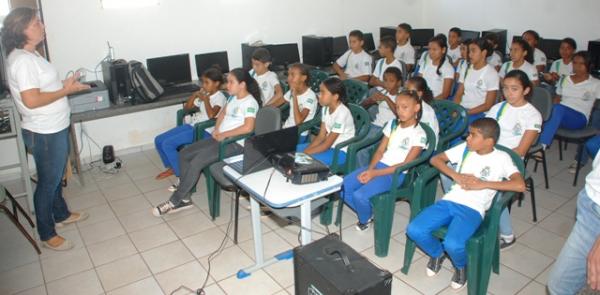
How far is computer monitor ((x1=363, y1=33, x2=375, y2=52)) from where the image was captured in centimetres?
672

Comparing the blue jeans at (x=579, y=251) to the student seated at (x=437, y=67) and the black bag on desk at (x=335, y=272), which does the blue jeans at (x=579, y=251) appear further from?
the student seated at (x=437, y=67)

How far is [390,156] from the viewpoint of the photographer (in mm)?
3191

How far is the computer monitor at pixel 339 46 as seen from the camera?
20.1ft

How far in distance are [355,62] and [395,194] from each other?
2.86 metres

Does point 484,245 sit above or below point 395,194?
below

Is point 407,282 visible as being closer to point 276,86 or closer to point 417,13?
point 276,86

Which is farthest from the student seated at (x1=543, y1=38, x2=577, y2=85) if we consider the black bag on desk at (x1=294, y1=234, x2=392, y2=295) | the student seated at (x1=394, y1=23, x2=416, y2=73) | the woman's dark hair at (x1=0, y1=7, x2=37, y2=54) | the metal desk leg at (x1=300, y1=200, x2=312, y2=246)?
the woman's dark hair at (x1=0, y1=7, x2=37, y2=54)

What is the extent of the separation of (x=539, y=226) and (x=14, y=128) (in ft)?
12.4

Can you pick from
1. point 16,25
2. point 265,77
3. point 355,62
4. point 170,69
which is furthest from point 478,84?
point 16,25

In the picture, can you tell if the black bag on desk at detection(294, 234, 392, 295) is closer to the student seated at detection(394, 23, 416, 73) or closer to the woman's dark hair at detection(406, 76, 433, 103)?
the woman's dark hair at detection(406, 76, 433, 103)

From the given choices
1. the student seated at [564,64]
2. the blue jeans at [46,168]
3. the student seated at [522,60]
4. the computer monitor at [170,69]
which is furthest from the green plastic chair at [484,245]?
the computer monitor at [170,69]

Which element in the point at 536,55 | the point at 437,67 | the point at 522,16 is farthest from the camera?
the point at 522,16

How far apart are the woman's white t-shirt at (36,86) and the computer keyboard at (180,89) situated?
5.34 ft

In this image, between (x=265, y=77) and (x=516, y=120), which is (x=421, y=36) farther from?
(x=516, y=120)
